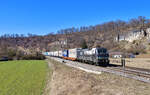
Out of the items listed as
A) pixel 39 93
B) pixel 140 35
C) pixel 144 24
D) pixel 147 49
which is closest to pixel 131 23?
pixel 144 24

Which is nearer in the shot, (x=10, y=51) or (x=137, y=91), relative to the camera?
(x=137, y=91)

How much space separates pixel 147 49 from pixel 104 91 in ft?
264

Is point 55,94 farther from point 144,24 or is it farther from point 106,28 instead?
point 106,28

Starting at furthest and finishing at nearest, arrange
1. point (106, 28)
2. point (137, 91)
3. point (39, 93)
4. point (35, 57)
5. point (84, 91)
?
point (106, 28)
point (35, 57)
point (39, 93)
point (84, 91)
point (137, 91)

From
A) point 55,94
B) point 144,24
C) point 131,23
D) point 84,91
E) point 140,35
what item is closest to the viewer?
point 84,91

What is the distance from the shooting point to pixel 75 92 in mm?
11312

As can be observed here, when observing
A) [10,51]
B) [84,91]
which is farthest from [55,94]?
[10,51]

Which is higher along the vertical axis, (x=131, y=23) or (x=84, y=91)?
(x=131, y=23)

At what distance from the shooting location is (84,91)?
36.0ft

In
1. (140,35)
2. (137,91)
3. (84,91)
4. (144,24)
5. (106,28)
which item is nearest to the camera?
(137,91)

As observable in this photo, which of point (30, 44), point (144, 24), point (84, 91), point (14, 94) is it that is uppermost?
point (144, 24)

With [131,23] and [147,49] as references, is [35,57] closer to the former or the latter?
[147,49]

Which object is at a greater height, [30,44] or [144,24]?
[144,24]

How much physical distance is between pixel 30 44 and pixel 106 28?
11093cm
